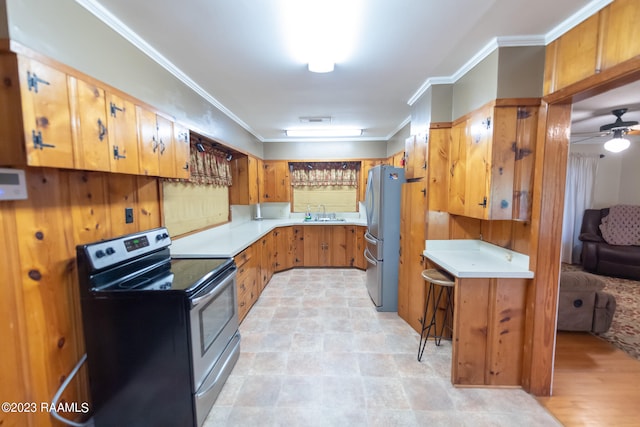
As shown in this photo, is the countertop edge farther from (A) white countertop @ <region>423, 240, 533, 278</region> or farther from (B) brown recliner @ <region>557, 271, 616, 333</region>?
(B) brown recliner @ <region>557, 271, 616, 333</region>

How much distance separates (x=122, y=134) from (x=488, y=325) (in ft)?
9.28

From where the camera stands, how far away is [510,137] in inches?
72.4

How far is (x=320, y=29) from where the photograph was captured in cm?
167

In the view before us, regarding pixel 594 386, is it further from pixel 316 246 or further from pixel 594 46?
pixel 316 246

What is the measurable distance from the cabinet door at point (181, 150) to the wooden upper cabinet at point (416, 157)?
7.39 feet

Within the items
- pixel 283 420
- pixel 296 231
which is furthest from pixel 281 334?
pixel 296 231

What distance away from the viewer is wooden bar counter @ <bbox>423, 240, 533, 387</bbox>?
73.7 inches

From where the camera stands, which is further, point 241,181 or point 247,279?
point 241,181

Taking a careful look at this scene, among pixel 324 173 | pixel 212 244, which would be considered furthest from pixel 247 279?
pixel 324 173

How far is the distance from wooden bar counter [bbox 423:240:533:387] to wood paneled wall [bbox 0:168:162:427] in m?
2.47

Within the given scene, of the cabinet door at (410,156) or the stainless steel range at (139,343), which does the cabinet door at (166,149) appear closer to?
the stainless steel range at (139,343)

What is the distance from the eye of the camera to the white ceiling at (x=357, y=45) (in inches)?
57.9

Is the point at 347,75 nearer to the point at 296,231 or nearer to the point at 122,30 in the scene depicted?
the point at 122,30

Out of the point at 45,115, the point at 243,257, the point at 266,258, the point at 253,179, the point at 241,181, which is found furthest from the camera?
the point at 253,179
